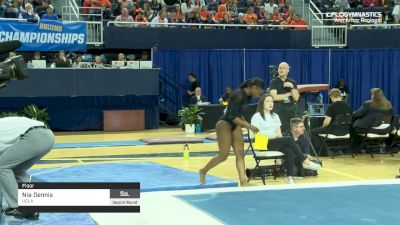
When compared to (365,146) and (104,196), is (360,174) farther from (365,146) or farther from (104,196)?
(104,196)

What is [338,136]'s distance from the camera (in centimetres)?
1252

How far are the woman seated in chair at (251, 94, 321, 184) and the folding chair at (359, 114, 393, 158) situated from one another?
3282mm

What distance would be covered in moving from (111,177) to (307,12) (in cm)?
1516

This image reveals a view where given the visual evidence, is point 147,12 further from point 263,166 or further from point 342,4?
point 263,166

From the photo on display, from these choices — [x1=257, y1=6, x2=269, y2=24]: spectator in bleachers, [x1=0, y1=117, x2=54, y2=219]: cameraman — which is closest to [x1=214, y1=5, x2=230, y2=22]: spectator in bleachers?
[x1=257, y1=6, x2=269, y2=24]: spectator in bleachers

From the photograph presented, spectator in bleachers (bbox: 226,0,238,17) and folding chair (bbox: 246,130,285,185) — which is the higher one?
Answer: spectator in bleachers (bbox: 226,0,238,17)

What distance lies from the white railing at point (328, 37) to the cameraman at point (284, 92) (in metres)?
11.0

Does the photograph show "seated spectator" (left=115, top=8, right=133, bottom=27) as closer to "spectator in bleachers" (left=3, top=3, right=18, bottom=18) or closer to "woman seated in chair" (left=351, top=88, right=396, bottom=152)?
"spectator in bleachers" (left=3, top=3, right=18, bottom=18)

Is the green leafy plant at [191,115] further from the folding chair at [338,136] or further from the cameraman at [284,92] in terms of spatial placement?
the cameraman at [284,92]

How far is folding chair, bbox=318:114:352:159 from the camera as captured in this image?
479 inches

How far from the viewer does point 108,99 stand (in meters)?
19.0

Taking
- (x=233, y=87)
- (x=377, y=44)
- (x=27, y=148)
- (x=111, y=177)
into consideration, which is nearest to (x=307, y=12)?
(x=377, y=44)

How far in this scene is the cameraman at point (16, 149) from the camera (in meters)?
5.57

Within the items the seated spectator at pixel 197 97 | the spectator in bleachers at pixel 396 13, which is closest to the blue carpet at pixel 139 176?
the seated spectator at pixel 197 97
